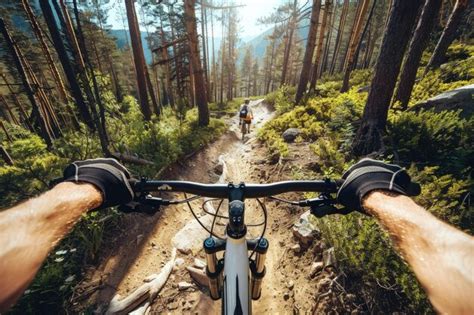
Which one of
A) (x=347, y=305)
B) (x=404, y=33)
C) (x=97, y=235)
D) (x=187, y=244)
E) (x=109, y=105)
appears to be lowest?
(x=187, y=244)

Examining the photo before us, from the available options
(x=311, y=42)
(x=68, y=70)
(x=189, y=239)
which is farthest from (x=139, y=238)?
(x=311, y=42)

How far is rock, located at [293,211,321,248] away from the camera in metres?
4.57

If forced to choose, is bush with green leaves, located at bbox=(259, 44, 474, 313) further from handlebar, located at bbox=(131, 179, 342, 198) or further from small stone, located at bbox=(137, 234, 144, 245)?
small stone, located at bbox=(137, 234, 144, 245)

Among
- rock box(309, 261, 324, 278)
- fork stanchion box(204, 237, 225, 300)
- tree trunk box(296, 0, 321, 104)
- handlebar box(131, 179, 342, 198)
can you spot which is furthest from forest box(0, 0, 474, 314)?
tree trunk box(296, 0, 321, 104)

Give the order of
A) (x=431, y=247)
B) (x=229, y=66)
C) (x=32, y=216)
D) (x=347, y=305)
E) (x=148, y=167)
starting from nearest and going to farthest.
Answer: (x=431, y=247), (x=32, y=216), (x=347, y=305), (x=148, y=167), (x=229, y=66)

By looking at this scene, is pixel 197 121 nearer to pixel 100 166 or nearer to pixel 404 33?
pixel 404 33

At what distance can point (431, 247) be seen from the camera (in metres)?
0.94

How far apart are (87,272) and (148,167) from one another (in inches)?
149

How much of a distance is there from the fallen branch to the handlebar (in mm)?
3304

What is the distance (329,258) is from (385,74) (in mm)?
5498

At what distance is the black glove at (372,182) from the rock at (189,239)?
4.58 meters

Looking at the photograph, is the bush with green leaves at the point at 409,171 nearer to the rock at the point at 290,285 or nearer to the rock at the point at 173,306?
the rock at the point at 290,285

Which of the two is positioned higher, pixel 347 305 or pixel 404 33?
pixel 404 33

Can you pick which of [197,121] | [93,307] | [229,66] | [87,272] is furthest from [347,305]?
[229,66]
